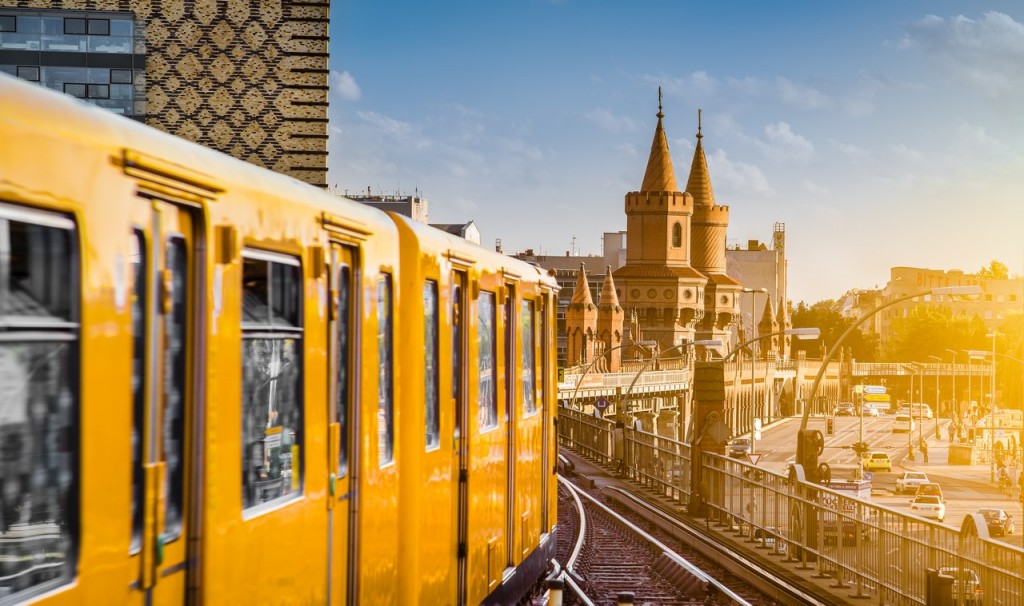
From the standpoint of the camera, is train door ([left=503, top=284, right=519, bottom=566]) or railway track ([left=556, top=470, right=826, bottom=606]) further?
railway track ([left=556, top=470, right=826, bottom=606])

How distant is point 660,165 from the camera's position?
15688cm

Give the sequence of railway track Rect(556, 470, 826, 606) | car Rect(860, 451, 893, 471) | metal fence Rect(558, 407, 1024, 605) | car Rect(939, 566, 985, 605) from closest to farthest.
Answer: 1. metal fence Rect(558, 407, 1024, 605)
2. car Rect(939, 566, 985, 605)
3. railway track Rect(556, 470, 826, 606)
4. car Rect(860, 451, 893, 471)

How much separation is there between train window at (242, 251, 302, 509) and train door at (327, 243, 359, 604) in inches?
18.1

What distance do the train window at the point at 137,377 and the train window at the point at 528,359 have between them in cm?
676

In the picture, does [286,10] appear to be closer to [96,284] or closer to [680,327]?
[96,284]

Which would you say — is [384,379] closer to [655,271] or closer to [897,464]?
[897,464]

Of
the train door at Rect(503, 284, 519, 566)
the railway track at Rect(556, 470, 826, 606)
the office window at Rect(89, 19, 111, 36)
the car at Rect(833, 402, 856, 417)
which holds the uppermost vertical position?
the office window at Rect(89, 19, 111, 36)

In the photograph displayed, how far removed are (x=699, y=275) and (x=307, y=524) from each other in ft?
495

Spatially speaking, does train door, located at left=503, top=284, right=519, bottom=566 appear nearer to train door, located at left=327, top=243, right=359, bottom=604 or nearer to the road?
train door, located at left=327, top=243, right=359, bottom=604

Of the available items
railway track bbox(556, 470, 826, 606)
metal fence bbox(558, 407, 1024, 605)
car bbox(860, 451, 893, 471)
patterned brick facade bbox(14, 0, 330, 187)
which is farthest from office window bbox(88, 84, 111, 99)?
car bbox(860, 451, 893, 471)

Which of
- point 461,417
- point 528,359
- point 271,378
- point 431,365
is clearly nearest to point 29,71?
point 528,359

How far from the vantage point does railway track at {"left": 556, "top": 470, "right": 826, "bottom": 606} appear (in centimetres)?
1445

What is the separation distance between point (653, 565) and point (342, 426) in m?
10.8

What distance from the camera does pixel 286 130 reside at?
27.7m
